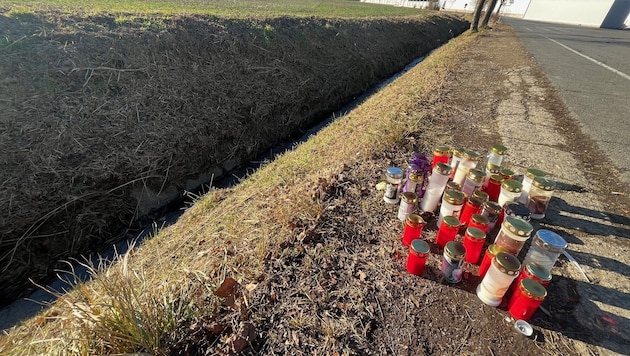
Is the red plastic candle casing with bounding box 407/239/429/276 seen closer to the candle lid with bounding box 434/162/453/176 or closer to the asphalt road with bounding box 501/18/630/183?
the candle lid with bounding box 434/162/453/176

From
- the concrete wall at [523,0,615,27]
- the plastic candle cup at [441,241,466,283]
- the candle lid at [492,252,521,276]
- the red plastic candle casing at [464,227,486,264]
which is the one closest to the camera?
the candle lid at [492,252,521,276]

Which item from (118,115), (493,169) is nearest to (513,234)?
(493,169)

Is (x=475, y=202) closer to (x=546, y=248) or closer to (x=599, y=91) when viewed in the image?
(x=546, y=248)

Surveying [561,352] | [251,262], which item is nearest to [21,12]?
[251,262]

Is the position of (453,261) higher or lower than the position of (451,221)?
lower

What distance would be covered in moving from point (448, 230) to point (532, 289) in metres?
0.62

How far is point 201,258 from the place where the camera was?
251cm

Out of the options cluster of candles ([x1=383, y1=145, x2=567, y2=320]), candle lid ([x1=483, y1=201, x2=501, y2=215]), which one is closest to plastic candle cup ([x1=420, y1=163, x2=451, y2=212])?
cluster of candles ([x1=383, y1=145, x2=567, y2=320])

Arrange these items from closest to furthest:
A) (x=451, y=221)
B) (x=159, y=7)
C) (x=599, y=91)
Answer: (x=451, y=221) → (x=599, y=91) → (x=159, y=7)

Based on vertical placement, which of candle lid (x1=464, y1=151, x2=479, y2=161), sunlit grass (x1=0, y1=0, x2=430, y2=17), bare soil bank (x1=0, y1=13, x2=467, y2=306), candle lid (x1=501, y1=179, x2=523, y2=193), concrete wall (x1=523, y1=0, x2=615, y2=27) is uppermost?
concrete wall (x1=523, y1=0, x2=615, y2=27)

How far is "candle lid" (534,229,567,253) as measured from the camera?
5.81 feet

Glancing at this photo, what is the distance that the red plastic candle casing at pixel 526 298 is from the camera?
1.64 metres

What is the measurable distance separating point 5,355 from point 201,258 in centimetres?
123

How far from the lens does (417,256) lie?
6.59ft
